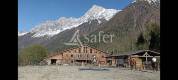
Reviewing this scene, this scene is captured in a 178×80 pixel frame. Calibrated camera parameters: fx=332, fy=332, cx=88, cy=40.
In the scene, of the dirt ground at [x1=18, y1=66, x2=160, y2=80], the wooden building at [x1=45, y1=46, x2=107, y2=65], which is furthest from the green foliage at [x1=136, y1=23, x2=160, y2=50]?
the wooden building at [x1=45, y1=46, x2=107, y2=65]

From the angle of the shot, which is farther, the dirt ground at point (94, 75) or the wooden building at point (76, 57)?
the wooden building at point (76, 57)

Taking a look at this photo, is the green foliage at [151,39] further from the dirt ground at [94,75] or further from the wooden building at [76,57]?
the wooden building at [76,57]

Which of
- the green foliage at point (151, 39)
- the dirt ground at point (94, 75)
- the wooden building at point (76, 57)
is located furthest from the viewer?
the wooden building at point (76, 57)

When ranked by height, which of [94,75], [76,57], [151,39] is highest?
[151,39]

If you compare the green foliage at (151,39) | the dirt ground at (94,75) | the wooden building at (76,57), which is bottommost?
the dirt ground at (94,75)

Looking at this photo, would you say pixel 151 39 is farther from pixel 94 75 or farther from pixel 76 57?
pixel 76 57

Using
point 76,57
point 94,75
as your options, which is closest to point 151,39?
point 94,75

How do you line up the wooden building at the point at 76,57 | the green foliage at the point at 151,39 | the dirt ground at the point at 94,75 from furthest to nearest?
1. the wooden building at the point at 76,57
2. the green foliage at the point at 151,39
3. the dirt ground at the point at 94,75

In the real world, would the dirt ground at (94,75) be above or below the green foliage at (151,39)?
below

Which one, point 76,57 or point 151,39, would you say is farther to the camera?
point 76,57

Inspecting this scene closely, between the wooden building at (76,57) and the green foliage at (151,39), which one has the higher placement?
the green foliage at (151,39)

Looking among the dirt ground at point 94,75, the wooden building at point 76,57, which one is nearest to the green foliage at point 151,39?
the dirt ground at point 94,75
